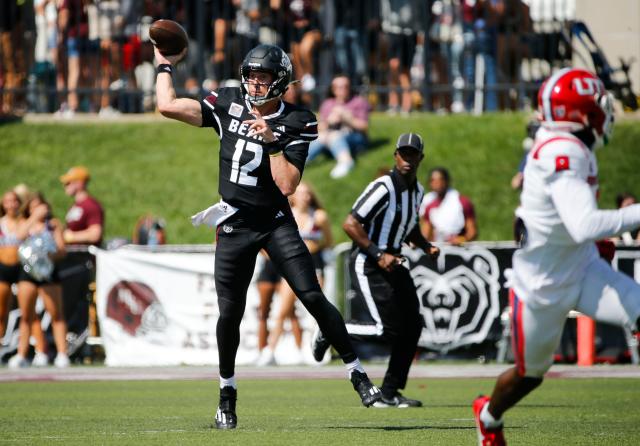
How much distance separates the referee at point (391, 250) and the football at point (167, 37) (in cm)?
241

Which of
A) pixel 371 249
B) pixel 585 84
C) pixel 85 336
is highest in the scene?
pixel 585 84

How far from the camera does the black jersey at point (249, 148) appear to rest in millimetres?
7867

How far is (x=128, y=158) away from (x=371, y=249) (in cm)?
1007

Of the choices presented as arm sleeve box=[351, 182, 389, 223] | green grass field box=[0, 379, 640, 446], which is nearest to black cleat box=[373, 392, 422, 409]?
green grass field box=[0, 379, 640, 446]

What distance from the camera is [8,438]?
286 inches

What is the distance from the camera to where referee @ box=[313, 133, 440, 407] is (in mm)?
9875

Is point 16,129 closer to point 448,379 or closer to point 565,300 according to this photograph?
point 448,379

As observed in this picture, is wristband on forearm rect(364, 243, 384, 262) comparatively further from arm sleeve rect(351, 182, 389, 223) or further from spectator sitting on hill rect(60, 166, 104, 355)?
spectator sitting on hill rect(60, 166, 104, 355)

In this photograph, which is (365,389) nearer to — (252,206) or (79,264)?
(252,206)

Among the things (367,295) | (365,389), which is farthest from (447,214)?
(365,389)

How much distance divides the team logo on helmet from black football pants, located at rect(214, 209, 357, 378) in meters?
6.73

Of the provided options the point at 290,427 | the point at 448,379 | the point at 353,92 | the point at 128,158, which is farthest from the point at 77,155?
the point at 290,427

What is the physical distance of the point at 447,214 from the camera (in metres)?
15.2

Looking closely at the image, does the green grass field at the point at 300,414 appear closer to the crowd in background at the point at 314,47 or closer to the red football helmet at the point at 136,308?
the red football helmet at the point at 136,308
